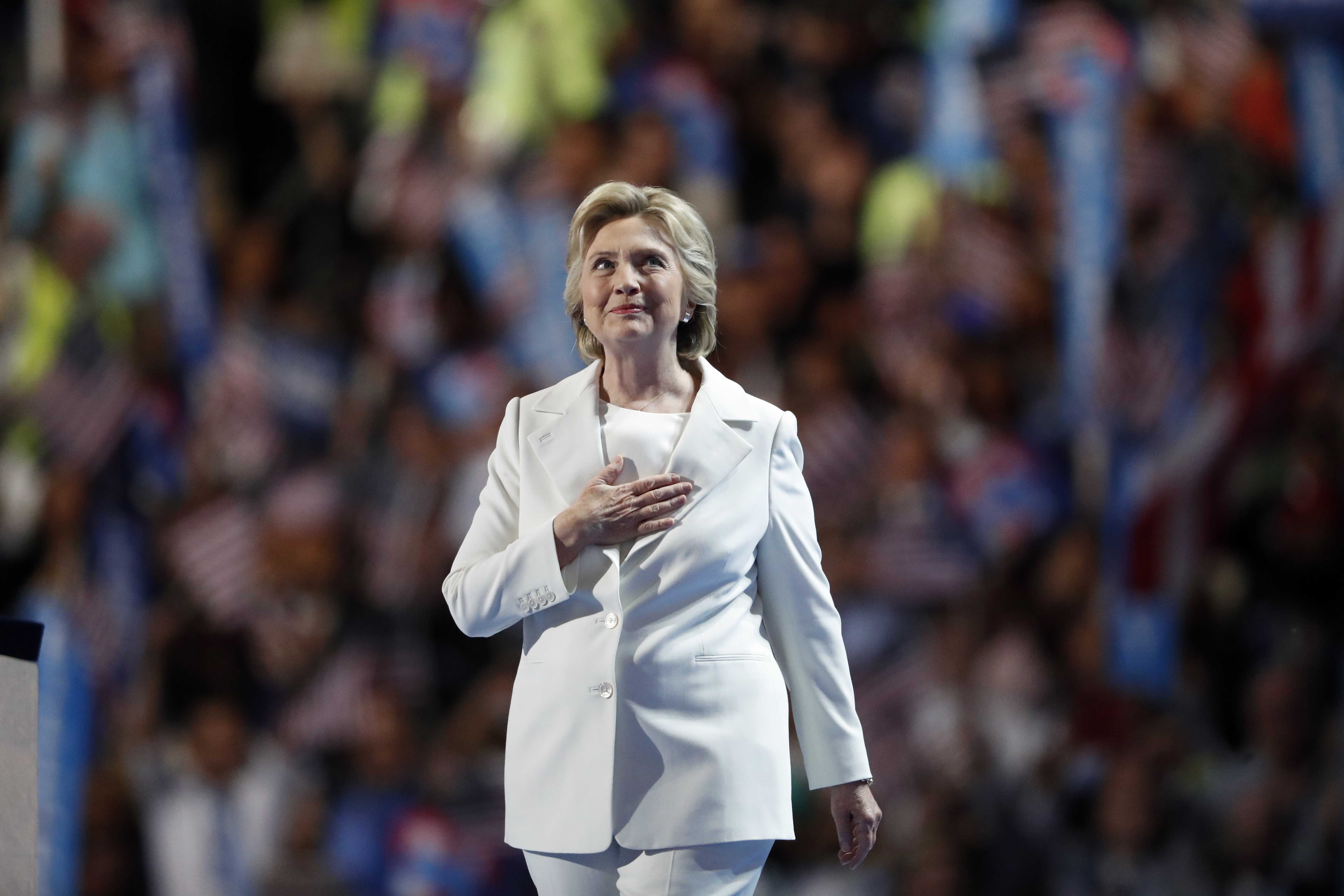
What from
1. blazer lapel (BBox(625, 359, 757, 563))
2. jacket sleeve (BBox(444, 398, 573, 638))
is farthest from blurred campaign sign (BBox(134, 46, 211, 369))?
blazer lapel (BBox(625, 359, 757, 563))

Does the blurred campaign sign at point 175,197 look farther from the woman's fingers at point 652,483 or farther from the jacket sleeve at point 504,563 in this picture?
the woman's fingers at point 652,483

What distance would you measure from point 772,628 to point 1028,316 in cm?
334

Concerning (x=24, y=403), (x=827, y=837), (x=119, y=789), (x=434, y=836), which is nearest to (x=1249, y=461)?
(x=827, y=837)

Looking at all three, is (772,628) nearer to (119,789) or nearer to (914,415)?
(914,415)

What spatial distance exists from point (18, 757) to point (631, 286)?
1.11 metres

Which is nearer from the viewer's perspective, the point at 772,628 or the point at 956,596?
the point at 772,628

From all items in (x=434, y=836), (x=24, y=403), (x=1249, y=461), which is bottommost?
(x=434, y=836)

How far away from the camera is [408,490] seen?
556cm

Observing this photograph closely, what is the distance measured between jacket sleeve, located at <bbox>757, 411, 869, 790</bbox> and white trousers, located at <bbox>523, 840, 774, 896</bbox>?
188 mm

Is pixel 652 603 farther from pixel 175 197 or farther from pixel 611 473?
pixel 175 197

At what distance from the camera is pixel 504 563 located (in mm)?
2162

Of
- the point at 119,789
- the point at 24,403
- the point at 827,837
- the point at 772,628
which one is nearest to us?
the point at 772,628

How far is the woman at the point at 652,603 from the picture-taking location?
2078 millimetres

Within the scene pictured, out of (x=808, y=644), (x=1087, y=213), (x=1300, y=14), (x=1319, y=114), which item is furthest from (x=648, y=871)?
(x=1300, y=14)
